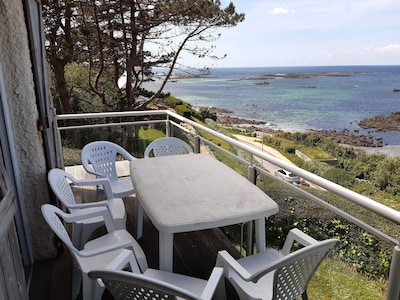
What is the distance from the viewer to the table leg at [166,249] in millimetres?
1909

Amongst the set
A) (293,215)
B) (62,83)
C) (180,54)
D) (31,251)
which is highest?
(180,54)

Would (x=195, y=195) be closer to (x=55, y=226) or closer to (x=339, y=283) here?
(x=55, y=226)

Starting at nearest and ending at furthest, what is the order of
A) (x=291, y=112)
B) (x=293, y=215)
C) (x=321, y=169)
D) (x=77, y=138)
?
(x=293, y=215) → (x=77, y=138) → (x=321, y=169) → (x=291, y=112)

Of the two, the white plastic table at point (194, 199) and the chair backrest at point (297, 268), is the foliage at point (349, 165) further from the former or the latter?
the chair backrest at point (297, 268)

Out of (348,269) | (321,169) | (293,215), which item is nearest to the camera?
(348,269)

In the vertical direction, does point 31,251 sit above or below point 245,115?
above

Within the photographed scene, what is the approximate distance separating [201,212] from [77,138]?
3698mm

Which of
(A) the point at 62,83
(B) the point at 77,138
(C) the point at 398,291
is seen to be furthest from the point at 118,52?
(C) the point at 398,291

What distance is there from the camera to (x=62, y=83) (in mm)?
9852

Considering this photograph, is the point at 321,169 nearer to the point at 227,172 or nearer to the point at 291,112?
the point at 227,172

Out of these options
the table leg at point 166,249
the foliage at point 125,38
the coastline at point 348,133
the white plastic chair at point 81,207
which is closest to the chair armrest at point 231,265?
the table leg at point 166,249

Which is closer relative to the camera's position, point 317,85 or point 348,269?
point 348,269

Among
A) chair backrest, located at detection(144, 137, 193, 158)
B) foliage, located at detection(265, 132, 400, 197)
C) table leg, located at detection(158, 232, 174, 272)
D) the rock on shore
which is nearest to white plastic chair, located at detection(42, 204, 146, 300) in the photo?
table leg, located at detection(158, 232, 174, 272)

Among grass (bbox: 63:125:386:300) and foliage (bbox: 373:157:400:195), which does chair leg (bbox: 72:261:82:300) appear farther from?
foliage (bbox: 373:157:400:195)
